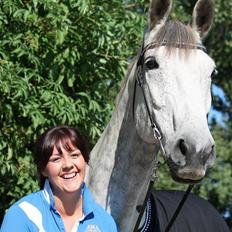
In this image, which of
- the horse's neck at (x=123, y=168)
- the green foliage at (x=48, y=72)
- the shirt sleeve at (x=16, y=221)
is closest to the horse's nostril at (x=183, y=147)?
the horse's neck at (x=123, y=168)

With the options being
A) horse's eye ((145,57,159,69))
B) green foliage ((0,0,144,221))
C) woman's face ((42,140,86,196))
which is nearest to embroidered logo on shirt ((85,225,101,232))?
woman's face ((42,140,86,196))

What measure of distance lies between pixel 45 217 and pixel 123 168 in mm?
977

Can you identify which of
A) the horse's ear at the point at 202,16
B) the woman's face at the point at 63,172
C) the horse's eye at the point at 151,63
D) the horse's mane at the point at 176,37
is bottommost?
the woman's face at the point at 63,172

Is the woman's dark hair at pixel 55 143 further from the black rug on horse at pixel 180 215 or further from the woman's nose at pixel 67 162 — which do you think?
the black rug on horse at pixel 180 215

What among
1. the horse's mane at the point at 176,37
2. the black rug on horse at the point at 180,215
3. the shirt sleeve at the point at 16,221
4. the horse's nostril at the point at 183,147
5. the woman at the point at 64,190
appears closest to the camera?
the shirt sleeve at the point at 16,221

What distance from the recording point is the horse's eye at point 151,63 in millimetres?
3262

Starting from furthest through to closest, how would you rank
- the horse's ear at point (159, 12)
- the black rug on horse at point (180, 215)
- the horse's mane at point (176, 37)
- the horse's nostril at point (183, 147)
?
1. the black rug on horse at point (180, 215)
2. the horse's ear at point (159, 12)
3. the horse's mane at point (176, 37)
4. the horse's nostril at point (183, 147)

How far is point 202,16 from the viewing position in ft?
11.3

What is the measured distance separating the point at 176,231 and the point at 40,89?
1.30m

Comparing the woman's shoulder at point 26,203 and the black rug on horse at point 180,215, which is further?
the black rug on horse at point 180,215

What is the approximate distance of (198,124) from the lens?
9.68 ft

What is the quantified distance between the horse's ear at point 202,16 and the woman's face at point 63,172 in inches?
43.5

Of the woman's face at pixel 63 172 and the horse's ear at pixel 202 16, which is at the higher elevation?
the horse's ear at pixel 202 16

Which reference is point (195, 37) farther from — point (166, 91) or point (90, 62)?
point (90, 62)
